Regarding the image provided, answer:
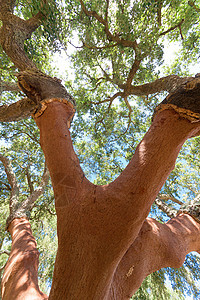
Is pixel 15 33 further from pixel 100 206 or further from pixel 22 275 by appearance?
pixel 22 275

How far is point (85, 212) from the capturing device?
128 cm

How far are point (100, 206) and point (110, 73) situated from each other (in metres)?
6.07

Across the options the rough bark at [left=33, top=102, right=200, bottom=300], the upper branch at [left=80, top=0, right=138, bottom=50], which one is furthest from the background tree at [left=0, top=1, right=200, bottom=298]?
the rough bark at [left=33, top=102, right=200, bottom=300]

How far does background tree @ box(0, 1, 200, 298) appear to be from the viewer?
405 cm

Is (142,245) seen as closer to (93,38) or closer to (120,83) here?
(120,83)

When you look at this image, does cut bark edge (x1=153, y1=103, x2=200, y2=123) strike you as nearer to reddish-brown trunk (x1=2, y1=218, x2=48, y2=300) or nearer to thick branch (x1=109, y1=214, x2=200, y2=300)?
thick branch (x1=109, y1=214, x2=200, y2=300)

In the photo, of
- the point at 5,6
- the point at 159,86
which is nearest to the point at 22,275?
the point at 159,86

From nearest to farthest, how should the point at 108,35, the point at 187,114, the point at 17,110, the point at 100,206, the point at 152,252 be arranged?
the point at 100,206 < the point at 187,114 < the point at 152,252 < the point at 17,110 < the point at 108,35

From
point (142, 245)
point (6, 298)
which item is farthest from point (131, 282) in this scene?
point (6, 298)

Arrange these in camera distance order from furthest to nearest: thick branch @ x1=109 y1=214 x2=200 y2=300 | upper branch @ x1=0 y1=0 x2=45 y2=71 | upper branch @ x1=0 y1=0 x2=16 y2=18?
1. upper branch @ x1=0 y1=0 x2=16 y2=18
2. upper branch @ x1=0 y1=0 x2=45 y2=71
3. thick branch @ x1=109 y1=214 x2=200 y2=300

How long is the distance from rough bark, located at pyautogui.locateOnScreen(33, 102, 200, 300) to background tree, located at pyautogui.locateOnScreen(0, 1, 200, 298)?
1463mm

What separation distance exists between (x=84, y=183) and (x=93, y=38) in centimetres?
538

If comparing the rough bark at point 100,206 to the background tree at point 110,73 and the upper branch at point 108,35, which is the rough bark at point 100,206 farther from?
the upper branch at point 108,35

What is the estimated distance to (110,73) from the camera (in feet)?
20.1
